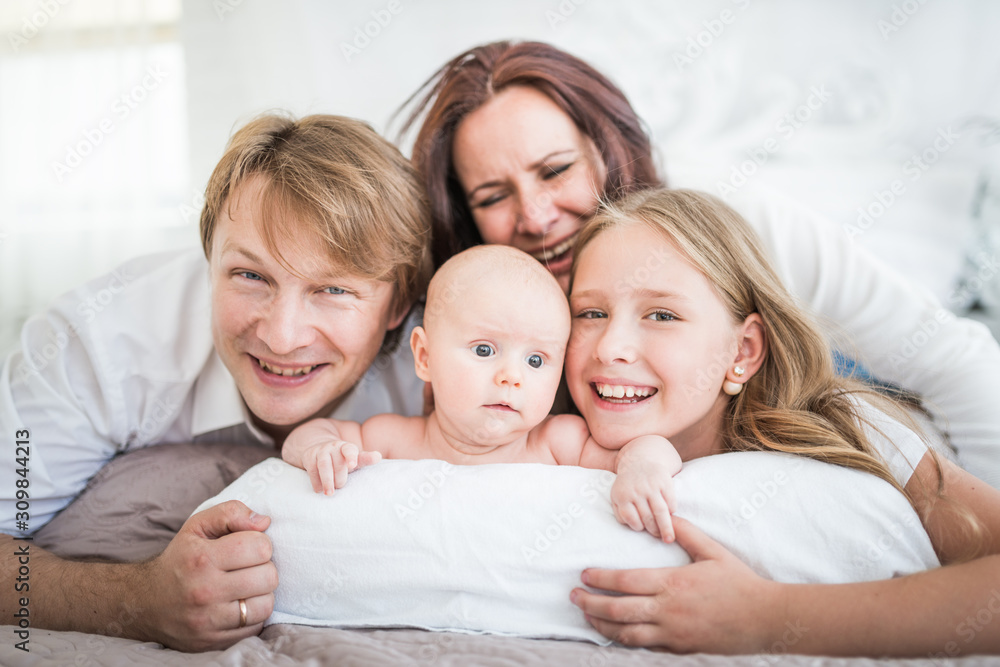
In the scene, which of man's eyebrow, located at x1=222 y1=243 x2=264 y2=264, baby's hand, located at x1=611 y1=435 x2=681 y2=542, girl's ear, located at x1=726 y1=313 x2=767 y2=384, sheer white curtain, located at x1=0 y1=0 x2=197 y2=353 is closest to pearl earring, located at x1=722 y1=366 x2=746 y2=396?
girl's ear, located at x1=726 y1=313 x2=767 y2=384

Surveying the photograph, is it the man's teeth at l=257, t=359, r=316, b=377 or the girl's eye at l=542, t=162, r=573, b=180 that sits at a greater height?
the girl's eye at l=542, t=162, r=573, b=180

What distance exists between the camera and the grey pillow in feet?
4.91

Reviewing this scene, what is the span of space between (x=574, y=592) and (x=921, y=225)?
2.43 meters

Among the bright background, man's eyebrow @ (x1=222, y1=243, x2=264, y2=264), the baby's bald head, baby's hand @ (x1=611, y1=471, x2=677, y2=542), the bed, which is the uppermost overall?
the bright background

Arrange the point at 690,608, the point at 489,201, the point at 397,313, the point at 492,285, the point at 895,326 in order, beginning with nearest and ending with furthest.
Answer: the point at 690,608, the point at 492,285, the point at 397,313, the point at 895,326, the point at 489,201

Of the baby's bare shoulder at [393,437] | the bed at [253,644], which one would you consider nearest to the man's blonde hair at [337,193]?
the baby's bare shoulder at [393,437]

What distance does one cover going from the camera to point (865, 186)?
274cm

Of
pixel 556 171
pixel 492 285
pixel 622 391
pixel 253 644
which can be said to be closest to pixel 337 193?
pixel 492 285

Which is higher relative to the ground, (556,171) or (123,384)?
(556,171)

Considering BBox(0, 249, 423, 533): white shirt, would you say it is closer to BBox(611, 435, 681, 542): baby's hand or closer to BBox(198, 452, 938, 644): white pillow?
BBox(198, 452, 938, 644): white pillow

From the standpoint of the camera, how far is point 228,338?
1549 millimetres

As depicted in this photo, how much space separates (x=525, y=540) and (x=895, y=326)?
1.39m

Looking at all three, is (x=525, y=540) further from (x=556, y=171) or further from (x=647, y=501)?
(x=556, y=171)

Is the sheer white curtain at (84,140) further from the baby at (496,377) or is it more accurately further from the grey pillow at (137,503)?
the baby at (496,377)
